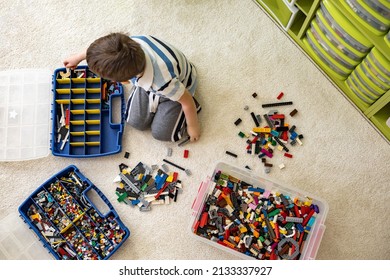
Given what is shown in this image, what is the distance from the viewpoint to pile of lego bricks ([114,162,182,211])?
1.39 m

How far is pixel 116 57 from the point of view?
38.7 inches

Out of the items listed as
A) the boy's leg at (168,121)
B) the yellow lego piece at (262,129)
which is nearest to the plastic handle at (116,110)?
the boy's leg at (168,121)

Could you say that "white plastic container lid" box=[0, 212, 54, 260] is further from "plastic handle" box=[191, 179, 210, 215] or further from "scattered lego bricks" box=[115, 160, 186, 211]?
"plastic handle" box=[191, 179, 210, 215]

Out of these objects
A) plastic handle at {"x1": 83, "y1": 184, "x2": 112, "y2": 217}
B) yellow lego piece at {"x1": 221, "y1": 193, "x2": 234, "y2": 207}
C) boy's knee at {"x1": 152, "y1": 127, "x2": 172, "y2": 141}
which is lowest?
plastic handle at {"x1": 83, "y1": 184, "x2": 112, "y2": 217}

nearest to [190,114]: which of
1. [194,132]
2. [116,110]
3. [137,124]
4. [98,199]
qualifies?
[194,132]

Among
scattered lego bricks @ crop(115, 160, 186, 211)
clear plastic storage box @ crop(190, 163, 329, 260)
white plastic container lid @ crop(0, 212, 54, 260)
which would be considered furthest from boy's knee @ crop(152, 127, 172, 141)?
white plastic container lid @ crop(0, 212, 54, 260)

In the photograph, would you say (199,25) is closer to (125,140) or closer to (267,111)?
(267,111)

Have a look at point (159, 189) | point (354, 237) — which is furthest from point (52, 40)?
point (354, 237)

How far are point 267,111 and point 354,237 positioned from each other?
53cm

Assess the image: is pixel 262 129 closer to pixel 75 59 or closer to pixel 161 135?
pixel 161 135

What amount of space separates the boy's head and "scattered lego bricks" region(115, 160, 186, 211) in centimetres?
48

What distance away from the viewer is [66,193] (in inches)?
54.1

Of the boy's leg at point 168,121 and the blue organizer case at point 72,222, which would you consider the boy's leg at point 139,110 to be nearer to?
the boy's leg at point 168,121

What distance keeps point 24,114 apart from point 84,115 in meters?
0.24
